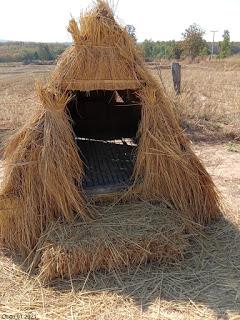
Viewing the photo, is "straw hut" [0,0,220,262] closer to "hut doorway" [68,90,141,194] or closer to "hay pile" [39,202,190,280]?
"hay pile" [39,202,190,280]

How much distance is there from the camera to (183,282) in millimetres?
3178

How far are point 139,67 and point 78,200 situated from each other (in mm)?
1278


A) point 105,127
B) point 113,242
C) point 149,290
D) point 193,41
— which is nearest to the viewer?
point 149,290

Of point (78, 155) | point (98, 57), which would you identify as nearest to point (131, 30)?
point (98, 57)

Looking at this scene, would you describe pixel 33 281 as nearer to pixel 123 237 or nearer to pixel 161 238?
pixel 123 237

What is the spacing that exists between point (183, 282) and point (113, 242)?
0.63 meters

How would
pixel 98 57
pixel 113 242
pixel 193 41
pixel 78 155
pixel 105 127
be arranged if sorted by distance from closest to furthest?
pixel 113 242
pixel 98 57
pixel 78 155
pixel 105 127
pixel 193 41

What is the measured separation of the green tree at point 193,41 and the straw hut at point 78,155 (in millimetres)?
39563

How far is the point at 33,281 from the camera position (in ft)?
10.5

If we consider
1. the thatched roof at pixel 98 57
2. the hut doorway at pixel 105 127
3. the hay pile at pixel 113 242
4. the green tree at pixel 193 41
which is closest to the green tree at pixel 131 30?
the thatched roof at pixel 98 57

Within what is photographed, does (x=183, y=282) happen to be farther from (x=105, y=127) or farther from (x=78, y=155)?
(x=105, y=127)

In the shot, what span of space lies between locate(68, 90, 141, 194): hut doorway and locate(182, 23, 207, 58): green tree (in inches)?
1493

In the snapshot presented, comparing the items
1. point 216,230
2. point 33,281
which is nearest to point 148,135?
point 216,230

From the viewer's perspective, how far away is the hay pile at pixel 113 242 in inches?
126
